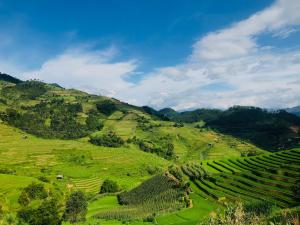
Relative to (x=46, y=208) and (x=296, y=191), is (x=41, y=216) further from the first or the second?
(x=296, y=191)

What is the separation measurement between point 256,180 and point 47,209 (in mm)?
56053

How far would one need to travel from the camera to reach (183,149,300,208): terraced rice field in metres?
90.2

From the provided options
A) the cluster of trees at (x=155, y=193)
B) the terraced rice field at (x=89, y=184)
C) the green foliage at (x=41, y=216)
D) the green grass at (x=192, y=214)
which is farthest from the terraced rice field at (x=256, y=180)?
the terraced rice field at (x=89, y=184)

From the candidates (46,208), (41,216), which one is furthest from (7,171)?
(41,216)

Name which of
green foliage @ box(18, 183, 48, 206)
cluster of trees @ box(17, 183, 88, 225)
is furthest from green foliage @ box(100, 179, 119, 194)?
green foliage @ box(18, 183, 48, 206)

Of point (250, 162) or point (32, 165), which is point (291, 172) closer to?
point (250, 162)

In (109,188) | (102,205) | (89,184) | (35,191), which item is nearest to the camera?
(35,191)

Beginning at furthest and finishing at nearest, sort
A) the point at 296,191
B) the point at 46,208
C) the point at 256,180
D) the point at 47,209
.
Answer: the point at 46,208 → the point at 47,209 → the point at 256,180 → the point at 296,191

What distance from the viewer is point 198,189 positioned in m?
115

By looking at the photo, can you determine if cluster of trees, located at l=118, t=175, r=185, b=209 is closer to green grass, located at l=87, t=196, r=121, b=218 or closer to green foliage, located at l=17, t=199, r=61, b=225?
green grass, located at l=87, t=196, r=121, b=218

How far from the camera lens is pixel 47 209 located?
10625 centimetres

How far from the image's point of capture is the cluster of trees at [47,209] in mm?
104812

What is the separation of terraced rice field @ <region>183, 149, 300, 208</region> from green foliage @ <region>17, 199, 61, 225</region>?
133 feet

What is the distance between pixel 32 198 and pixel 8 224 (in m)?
34.1
